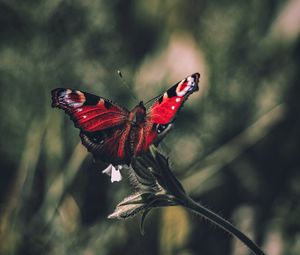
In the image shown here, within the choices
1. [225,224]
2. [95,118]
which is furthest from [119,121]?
[225,224]

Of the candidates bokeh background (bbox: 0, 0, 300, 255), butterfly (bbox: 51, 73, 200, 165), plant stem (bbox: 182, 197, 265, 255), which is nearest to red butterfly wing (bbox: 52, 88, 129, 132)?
butterfly (bbox: 51, 73, 200, 165)

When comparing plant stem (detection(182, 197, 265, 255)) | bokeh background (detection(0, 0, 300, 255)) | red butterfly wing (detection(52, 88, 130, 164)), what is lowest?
plant stem (detection(182, 197, 265, 255))

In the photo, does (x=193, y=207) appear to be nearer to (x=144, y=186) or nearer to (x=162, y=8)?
(x=144, y=186)

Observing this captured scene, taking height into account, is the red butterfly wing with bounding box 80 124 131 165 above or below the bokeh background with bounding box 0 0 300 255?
below

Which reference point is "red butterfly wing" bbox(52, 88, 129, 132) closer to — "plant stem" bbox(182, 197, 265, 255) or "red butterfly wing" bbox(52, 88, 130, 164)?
"red butterfly wing" bbox(52, 88, 130, 164)

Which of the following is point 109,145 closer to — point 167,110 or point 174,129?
point 167,110

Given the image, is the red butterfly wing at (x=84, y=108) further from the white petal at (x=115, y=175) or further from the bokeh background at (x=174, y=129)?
the bokeh background at (x=174, y=129)

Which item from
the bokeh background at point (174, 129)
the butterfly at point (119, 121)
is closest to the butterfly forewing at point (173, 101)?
the butterfly at point (119, 121)
